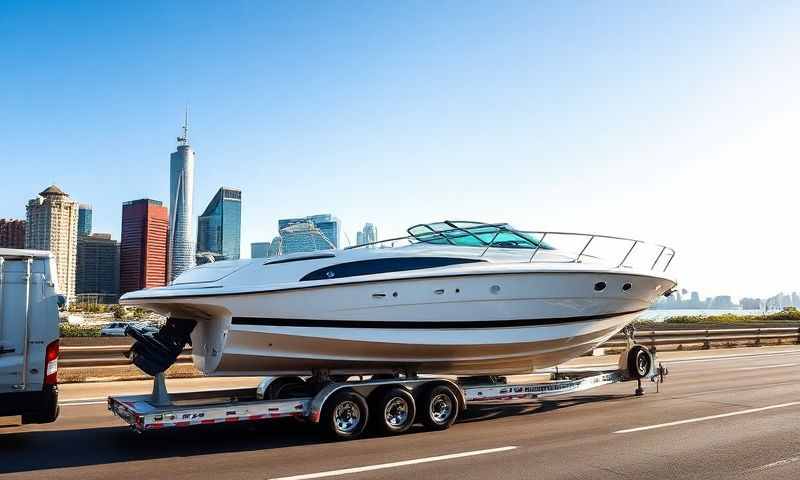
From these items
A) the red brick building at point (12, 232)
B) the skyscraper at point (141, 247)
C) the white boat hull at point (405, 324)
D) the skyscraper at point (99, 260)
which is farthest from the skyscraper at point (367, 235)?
the skyscraper at point (99, 260)

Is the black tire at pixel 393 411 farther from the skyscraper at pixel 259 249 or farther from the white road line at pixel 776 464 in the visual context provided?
the white road line at pixel 776 464

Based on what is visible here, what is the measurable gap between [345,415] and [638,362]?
5.88 metres

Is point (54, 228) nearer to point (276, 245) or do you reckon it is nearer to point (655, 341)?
point (655, 341)

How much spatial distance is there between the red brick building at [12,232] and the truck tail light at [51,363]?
136m

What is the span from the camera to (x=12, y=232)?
131m

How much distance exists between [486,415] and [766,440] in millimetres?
3697

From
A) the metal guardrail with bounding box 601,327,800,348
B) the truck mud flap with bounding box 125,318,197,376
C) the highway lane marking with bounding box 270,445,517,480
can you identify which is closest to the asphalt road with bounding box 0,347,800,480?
the highway lane marking with bounding box 270,445,517,480

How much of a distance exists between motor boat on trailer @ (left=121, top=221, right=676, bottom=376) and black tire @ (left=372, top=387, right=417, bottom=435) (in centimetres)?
73

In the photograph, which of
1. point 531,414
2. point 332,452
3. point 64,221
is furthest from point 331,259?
point 64,221

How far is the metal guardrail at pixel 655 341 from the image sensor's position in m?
13.6

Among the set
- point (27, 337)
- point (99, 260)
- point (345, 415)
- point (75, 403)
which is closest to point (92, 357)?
point (75, 403)

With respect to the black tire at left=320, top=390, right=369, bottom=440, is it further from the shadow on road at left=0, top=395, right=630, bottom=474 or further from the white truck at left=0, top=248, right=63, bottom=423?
the white truck at left=0, top=248, right=63, bottom=423

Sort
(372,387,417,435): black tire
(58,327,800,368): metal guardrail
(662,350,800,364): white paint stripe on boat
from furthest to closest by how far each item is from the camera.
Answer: (662,350,800,364): white paint stripe on boat, (58,327,800,368): metal guardrail, (372,387,417,435): black tire

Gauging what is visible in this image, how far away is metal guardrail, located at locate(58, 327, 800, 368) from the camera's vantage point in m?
13.6
